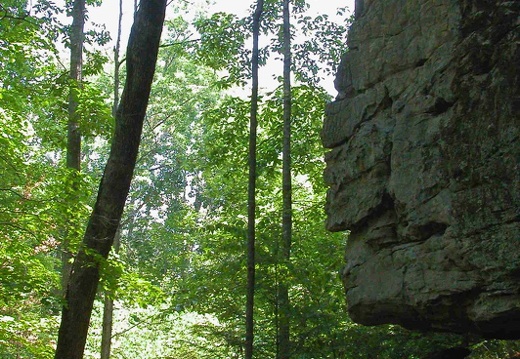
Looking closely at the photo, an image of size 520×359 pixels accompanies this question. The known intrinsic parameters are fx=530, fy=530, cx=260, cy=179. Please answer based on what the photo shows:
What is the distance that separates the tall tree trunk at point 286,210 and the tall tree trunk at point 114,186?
261 centimetres

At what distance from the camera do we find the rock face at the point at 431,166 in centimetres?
441

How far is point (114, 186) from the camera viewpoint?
18.7ft

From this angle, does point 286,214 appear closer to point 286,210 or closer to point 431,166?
point 286,210

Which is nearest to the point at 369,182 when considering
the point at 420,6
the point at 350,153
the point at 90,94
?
the point at 350,153

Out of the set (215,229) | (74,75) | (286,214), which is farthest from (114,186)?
(74,75)

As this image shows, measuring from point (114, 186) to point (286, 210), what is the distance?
311cm

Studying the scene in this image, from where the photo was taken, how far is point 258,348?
7.28 meters

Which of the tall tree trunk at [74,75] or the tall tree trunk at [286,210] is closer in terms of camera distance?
the tall tree trunk at [286,210]

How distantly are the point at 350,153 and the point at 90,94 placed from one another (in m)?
3.71

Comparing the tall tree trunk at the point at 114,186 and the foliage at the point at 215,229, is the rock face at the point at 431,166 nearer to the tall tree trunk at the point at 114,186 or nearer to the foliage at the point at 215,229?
the foliage at the point at 215,229

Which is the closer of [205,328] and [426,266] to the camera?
[426,266]

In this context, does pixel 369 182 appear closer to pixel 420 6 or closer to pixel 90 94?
pixel 420 6

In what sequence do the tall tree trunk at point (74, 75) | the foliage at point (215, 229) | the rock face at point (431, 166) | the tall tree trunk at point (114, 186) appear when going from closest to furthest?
the rock face at point (431, 166)
the tall tree trunk at point (114, 186)
the foliage at point (215, 229)
the tall tree trunk at point (74, 75)

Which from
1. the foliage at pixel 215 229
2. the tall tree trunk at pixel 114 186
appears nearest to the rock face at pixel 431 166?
the foliage at pixel 215 229
